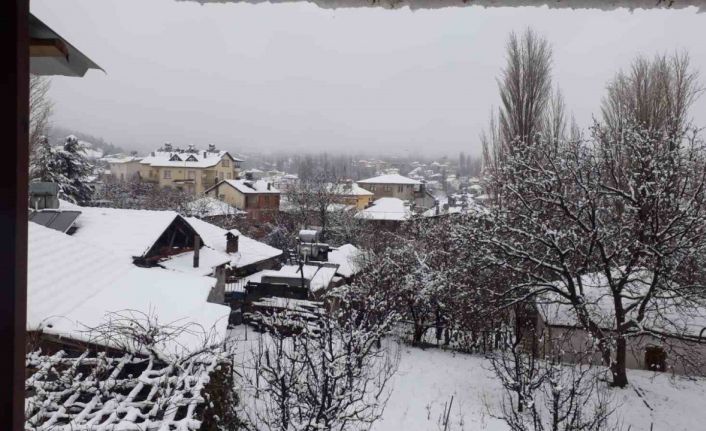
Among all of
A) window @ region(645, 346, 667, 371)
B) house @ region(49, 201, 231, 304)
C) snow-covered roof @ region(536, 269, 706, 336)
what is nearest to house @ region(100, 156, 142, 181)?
house @ region(49, 201, 231, 304)

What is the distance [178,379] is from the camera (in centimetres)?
421

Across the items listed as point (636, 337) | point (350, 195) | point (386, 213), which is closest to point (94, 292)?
point (636, 337)

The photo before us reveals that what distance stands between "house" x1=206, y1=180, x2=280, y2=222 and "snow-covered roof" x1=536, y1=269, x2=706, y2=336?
25.3 metres

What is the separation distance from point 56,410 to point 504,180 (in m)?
9.86

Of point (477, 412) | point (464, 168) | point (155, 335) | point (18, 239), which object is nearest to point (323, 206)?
point (477, 412)

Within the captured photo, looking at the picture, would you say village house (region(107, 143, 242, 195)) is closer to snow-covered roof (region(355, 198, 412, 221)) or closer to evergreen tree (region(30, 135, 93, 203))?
evergreen tree (region(30, 135, 93, 203))

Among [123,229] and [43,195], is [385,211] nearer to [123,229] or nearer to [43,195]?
[123,229]

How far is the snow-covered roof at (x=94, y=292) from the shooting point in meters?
5.66

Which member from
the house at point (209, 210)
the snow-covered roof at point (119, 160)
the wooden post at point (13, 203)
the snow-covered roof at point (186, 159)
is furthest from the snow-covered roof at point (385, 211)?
A: the snow-covered roof at point (119, 160)

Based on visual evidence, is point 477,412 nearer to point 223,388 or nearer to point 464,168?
point 223,388

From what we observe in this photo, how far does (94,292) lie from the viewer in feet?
23.2

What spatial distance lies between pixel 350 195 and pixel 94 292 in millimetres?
32833

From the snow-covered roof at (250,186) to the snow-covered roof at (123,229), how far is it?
20201 millimetres

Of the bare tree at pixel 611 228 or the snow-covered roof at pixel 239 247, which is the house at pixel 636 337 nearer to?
the bare tree at pixel 611 228
